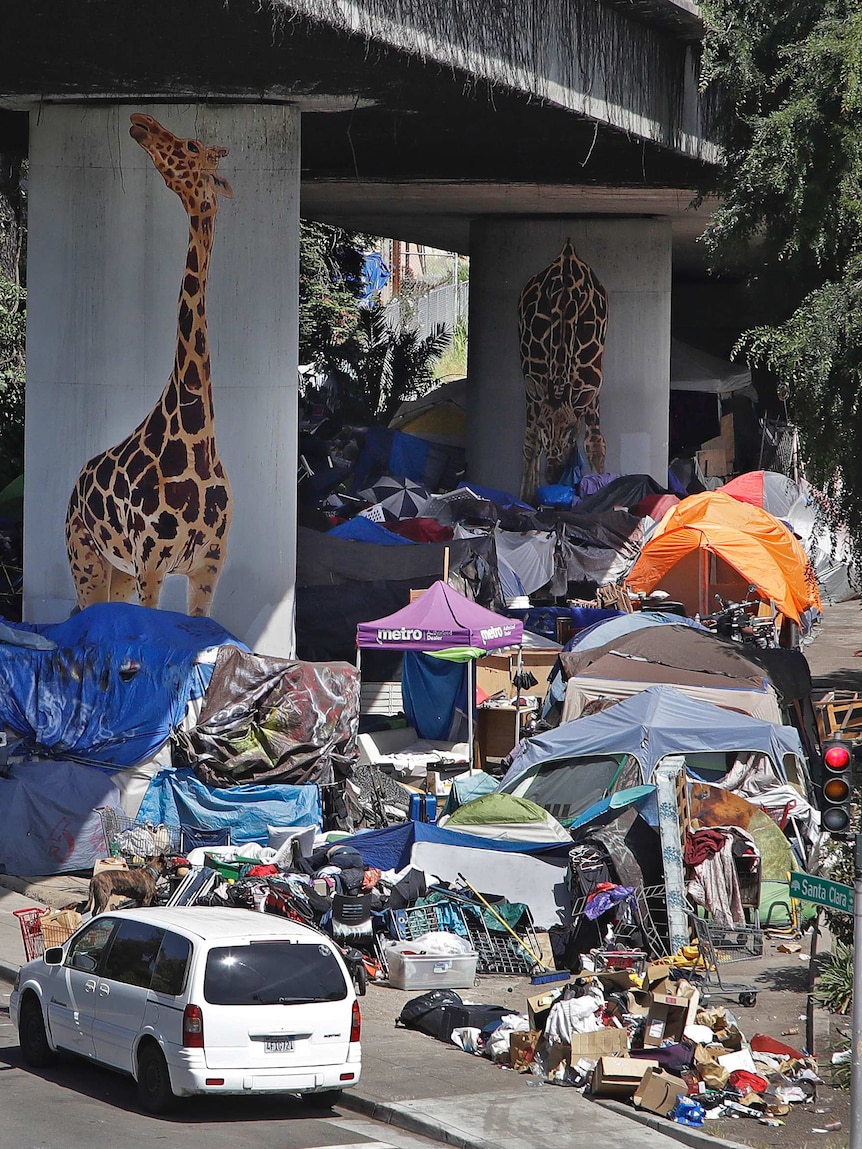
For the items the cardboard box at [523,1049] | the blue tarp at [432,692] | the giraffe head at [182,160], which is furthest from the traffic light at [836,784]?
the giraffe head at [182,160]

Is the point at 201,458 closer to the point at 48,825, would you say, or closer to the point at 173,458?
the point at 173,458

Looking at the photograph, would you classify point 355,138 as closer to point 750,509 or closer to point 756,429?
point 750,509

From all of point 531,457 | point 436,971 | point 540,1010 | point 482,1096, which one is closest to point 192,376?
point 436,971

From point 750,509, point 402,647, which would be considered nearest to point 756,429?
point 750,509

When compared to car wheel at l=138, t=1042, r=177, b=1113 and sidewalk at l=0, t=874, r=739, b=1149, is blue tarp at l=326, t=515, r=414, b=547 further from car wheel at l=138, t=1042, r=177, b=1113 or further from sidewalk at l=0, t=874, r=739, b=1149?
car wheel at l=138, t=1042, r=177, b=1113

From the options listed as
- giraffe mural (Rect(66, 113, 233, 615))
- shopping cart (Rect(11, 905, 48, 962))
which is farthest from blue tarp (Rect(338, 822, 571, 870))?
giraffe mural (Rect(66, 113, 233, 615))

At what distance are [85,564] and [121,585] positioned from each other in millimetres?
547

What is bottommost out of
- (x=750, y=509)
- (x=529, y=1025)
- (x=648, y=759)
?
(x=529, y=1025)

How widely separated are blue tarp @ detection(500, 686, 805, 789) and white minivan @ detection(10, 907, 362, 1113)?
6.64 meters

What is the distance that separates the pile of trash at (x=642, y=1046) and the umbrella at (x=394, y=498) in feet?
62.5

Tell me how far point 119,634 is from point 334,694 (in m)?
2.78

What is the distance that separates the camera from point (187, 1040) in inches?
417

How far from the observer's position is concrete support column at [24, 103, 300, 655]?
71.5 feet

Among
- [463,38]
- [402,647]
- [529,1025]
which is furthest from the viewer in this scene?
[402,647]
